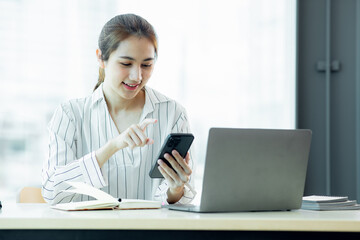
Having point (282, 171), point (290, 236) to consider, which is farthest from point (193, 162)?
point (290, 236)

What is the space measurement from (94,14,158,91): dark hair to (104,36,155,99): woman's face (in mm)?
21

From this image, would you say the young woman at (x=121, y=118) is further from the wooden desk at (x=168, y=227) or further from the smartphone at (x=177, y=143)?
the wooden desk at (x=168, y=227)

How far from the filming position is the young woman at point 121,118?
77.8 inches

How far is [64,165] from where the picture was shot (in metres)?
1.92

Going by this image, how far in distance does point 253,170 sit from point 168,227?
0.34 meters

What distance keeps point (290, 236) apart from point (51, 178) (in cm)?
94

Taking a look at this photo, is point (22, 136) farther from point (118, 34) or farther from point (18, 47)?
point (118, 34)

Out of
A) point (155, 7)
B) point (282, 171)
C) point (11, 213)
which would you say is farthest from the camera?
point (155, 7)

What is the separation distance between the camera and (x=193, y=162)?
2.13 metres

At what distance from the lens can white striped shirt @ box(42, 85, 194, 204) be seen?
1941mm

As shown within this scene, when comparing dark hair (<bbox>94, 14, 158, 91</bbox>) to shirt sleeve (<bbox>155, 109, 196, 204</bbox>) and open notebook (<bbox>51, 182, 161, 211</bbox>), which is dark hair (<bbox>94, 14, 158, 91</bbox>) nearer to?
shirt sleeve (<bbox>155, 109, 196, 204</bbox>)

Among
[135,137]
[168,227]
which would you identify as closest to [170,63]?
[135,137]

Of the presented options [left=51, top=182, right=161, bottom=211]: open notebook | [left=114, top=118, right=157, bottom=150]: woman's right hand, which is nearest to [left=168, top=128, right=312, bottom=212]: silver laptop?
[left=51, top=182, right=161, bottom=211]: open notebook

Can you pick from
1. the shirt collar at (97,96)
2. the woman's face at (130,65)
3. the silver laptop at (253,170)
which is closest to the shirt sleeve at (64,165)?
the shirt collar at (97,96)
